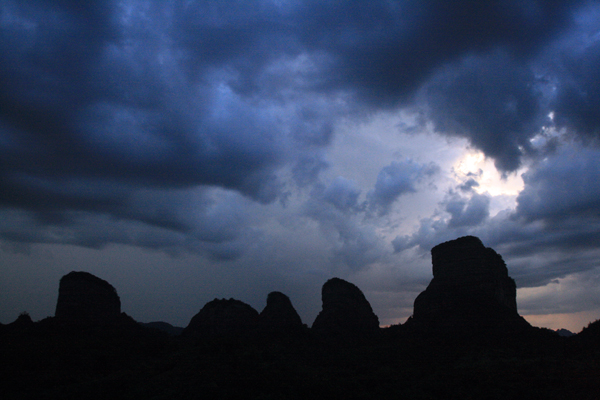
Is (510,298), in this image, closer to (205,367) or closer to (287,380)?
(287,380)

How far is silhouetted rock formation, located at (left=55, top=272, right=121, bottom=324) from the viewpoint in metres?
66.6

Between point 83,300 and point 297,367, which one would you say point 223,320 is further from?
point 297,367

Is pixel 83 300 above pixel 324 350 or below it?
above

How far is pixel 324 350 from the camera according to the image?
57.6m

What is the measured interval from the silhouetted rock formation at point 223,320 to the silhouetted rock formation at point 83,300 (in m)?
16.2

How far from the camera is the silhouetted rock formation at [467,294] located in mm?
59656

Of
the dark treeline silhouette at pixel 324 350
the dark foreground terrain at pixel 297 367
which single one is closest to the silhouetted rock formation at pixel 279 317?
the dark treeline silhouette at pixel 324 350

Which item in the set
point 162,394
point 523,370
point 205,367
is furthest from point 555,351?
point 162,394

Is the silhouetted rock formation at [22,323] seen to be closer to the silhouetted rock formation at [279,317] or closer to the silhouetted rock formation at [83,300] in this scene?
the silhouetted rock formation at [83,300]

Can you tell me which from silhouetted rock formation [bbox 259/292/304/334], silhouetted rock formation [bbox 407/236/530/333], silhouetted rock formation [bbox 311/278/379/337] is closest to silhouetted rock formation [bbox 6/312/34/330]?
silhouetted rock formation [bbox 259/292/304/334]

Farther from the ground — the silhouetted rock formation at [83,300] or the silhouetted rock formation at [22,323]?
the silhouetted rock formation at [83,300]

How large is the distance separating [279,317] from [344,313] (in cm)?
1367

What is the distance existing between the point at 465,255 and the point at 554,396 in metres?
39.3

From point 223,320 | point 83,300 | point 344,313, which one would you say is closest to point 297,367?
point 344,313
